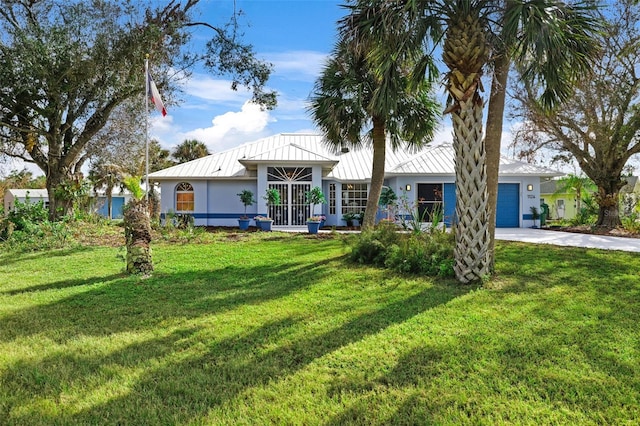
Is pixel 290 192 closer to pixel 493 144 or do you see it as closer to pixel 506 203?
pixel 506 203

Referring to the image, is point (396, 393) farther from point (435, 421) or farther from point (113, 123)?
point (113, 123)

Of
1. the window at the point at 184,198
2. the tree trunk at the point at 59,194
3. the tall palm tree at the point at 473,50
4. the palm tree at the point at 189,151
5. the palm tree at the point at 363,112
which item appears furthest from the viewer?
the palm tree at the point at 189,151

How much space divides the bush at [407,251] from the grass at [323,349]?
0.54 metres

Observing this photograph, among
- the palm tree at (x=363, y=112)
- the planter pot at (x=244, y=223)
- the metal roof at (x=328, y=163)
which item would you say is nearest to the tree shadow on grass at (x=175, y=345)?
the palm tree at (x=363, y=112)

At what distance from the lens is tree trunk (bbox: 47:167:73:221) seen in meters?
16.8

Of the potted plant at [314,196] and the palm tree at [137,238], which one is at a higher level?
the potted plant at [314,196]

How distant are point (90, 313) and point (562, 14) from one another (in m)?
8.95

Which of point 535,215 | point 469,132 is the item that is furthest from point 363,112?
point 535,215

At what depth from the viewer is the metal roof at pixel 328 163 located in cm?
1948

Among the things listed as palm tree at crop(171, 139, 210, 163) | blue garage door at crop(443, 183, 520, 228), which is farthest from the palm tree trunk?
palm tree at crop(171, 139, 210, 163)

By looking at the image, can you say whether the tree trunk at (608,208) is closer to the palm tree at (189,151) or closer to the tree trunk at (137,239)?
the tree trunk at (137,239)

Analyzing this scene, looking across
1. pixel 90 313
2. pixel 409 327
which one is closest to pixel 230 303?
pixel 90 313

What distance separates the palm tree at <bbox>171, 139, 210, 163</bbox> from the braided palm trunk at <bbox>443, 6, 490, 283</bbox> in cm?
3335

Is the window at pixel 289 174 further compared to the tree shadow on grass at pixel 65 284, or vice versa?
the window at pixel 289 174
